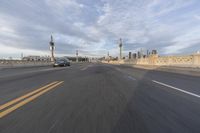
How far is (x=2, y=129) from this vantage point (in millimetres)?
3928

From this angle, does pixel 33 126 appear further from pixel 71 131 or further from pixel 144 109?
→ pixel 144 109

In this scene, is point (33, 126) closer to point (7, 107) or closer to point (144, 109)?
point (7, 107)

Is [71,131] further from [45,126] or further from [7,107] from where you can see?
[7,107]

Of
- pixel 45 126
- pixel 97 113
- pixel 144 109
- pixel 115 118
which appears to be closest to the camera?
pixel 45 126

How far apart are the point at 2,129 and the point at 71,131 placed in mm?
1380

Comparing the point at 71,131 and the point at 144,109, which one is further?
the point at 144,109

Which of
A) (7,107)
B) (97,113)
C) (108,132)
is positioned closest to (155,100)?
(97,113)

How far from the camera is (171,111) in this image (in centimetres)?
529

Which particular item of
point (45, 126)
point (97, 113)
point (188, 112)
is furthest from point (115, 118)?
point (188, 112)

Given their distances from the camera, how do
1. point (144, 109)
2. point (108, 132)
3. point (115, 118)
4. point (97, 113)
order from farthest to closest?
1. point (144, 109)
2. point (97, 113)
3. point (115, 118)
4. point (108, 132)

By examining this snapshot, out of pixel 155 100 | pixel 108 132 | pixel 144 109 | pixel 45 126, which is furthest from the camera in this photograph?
pixel 155 100

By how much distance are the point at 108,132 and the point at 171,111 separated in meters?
2.30

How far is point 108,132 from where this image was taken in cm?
377

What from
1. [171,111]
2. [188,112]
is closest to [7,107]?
[171,111]
